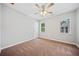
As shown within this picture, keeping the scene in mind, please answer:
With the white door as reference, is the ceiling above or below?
above

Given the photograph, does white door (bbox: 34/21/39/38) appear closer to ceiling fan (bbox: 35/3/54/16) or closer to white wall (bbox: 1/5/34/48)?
white wall (bbox: 1/5/34/48)

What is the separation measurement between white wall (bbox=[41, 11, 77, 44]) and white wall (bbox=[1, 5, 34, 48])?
0.28m

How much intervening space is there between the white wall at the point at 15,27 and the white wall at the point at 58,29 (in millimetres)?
278

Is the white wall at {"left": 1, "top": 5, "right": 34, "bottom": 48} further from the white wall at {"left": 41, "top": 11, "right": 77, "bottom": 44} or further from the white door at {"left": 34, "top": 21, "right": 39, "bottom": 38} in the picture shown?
the white wall at {"left": 41, "top": 11, "right": 77, "bottom": 44}

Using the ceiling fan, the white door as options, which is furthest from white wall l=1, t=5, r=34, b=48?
the ceiling fan

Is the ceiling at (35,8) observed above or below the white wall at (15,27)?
above

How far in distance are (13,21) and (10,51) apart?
0.51 metres

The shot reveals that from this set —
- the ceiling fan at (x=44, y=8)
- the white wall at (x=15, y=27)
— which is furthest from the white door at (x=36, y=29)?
the ceiling fan at (x=44, y=8)

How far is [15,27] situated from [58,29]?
29.4 inches

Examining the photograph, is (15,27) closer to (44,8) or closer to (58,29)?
(44,8)

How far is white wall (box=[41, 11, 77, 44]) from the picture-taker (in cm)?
186

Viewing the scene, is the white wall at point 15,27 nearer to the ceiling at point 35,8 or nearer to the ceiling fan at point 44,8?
the ceiling at point 35,8

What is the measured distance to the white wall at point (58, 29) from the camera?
6.10ft

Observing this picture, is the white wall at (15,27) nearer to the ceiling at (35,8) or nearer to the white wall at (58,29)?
the ceiling at (35,8)
